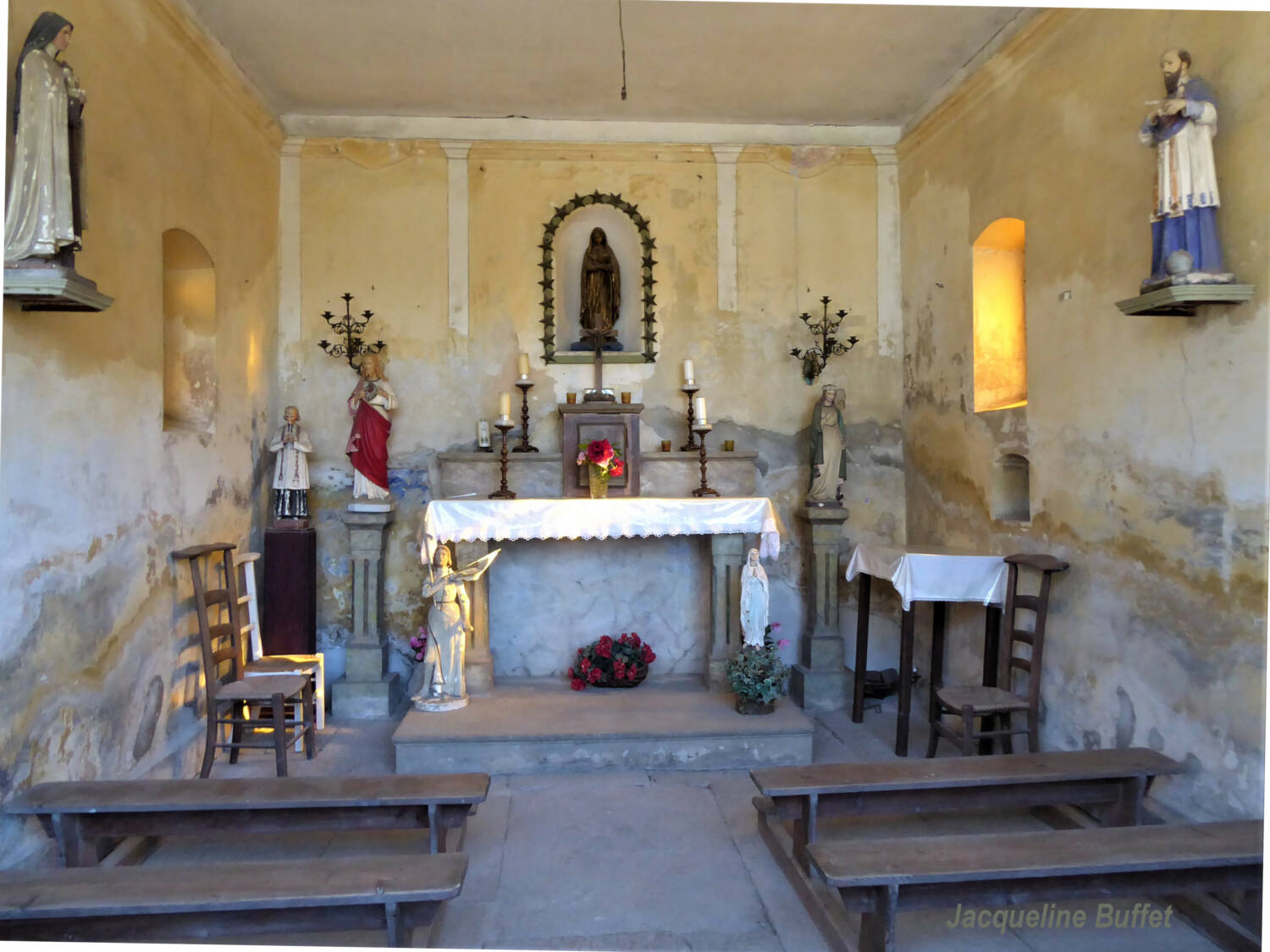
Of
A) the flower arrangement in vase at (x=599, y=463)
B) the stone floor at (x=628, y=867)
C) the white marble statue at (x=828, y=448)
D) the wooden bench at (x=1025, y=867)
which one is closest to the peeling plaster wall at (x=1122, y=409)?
the wooden bench at (x=1025, y=867)

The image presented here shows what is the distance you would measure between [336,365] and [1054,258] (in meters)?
5.62

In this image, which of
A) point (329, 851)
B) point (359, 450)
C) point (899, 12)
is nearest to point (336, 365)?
point (359, 450)

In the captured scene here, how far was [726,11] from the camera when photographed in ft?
18.5

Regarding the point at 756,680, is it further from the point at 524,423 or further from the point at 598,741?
the point at 524,423

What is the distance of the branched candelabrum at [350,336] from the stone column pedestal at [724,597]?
3.40m

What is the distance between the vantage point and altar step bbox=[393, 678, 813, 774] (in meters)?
5.41

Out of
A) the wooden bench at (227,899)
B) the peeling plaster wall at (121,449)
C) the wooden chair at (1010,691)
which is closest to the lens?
the wooden bench at (227,899)

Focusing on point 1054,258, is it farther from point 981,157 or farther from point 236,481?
point 236,481

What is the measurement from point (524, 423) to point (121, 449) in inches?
123

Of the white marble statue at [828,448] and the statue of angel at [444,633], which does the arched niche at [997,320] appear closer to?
the white marble statue at [828,448]

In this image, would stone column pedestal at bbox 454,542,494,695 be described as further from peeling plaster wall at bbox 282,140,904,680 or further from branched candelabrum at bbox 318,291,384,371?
branched candelabrum at bbox 318,291,384,371

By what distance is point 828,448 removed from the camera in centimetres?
701

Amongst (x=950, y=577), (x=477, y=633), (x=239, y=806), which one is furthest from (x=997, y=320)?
(x=239, y=806)

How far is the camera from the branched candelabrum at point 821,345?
7504 millimetres
